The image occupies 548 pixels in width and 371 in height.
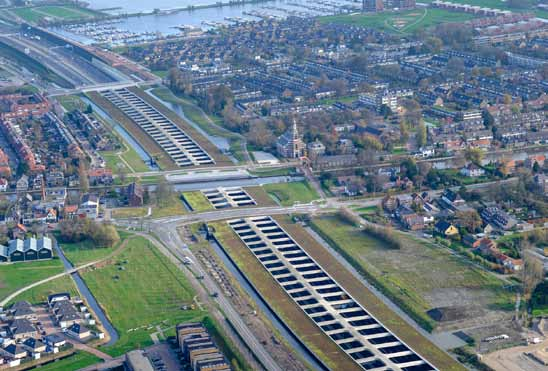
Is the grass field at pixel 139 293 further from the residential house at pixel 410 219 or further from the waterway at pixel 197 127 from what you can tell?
the waterway at pixel 197 127

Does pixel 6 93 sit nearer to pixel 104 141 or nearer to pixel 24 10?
pixel 104 141

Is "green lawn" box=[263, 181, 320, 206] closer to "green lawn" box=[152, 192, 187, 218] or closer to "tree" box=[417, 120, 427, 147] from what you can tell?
"green lawn" box=[152, 192, 187, 218]

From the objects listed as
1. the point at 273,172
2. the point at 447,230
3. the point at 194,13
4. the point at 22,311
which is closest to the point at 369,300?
the point at 447,230

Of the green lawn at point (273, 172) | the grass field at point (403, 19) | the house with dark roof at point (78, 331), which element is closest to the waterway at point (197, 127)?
the green lawn at point (273, 172)

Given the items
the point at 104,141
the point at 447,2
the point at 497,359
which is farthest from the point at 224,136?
the point at 447,2

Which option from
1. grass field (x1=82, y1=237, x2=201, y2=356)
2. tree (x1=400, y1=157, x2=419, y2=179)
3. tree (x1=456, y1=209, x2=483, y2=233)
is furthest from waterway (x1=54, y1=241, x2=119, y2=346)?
tree (x1=400, y1=157, x2=419, y2=179)

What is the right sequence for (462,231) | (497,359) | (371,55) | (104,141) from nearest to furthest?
(497,359) → (462,231) → (104,141) → (371,55)
